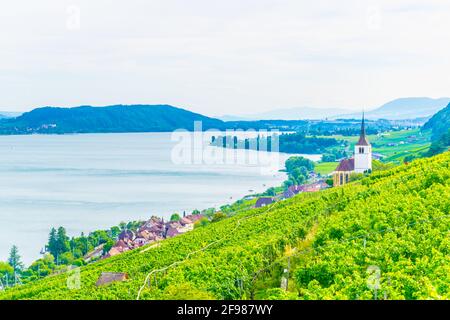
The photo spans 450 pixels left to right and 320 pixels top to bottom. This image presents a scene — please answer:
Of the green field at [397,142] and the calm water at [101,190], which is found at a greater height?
the green field at [397,142]

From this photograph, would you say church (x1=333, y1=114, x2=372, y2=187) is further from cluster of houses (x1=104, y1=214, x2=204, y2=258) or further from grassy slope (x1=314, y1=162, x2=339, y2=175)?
grassy slope (x1=314, y1=162, x2=339, y2=175)

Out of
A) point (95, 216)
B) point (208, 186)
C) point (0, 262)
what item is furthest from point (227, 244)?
point (208, 186)

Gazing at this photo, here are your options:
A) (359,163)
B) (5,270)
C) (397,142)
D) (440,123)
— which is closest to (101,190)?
(359,163)

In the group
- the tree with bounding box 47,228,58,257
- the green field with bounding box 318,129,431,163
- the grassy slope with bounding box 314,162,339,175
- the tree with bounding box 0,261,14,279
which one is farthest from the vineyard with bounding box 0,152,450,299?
the green field with bounding box 318,129,431,163

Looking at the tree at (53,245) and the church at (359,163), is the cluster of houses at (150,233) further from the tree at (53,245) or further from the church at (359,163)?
the church at (359,163)

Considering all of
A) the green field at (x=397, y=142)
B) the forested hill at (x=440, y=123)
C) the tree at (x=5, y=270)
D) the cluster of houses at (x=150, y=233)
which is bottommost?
the tree at (x=5, y=270)

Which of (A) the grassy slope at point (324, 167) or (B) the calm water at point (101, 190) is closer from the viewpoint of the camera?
(B) the calm water at point (101, 190)

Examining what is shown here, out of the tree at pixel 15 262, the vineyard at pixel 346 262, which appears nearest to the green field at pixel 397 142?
the tree at pixel 15 262
